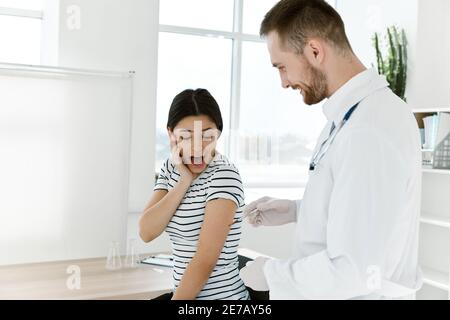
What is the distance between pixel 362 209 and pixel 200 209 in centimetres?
73

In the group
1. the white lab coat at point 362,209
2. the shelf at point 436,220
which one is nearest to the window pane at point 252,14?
the shelf at point 436,220

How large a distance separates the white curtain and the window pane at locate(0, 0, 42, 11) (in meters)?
0.86

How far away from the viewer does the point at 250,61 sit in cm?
484

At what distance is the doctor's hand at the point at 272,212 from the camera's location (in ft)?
5.34

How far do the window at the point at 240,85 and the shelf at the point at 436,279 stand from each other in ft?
5.47

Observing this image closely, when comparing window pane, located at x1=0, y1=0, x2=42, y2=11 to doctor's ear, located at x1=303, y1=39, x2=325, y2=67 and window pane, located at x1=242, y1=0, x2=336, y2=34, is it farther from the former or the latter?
doctor's ear, located at x1=303, y1=39, x2=325, y2=67

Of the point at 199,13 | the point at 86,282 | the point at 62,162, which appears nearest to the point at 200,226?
the point at 86,282

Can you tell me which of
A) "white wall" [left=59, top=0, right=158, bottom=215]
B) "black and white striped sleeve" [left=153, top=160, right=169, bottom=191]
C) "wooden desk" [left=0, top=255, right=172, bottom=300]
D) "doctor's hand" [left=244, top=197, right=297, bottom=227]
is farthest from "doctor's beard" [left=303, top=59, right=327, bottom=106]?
"white wall" [left=59, top=0, right=158, bottom=215]

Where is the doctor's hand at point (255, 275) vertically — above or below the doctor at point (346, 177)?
below

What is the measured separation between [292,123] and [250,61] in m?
0.76

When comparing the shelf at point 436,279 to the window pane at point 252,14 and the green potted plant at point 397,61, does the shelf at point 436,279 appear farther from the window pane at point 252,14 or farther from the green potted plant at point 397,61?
the window pane at point 252,14

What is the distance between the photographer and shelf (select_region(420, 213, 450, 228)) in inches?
139
